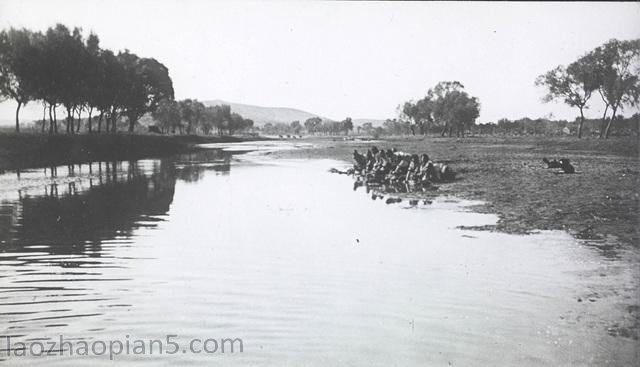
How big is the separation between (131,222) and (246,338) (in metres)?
9.56

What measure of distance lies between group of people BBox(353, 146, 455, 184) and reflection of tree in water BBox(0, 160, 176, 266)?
35.7ft

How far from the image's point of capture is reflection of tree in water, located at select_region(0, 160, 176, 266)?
11473 mm

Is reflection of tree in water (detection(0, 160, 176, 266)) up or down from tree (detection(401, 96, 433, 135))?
down

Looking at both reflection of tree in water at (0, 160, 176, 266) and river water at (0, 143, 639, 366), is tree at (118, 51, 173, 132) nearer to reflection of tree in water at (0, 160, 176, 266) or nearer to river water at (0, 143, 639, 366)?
reflection of tree in water at (0, 160, 176, 266)

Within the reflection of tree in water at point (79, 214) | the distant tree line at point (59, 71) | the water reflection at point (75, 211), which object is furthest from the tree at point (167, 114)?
the reflection of tree in water at point (79, 214)

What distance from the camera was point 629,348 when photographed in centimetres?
568

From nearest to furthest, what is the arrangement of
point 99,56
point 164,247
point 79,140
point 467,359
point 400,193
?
1. point 467,359
2. point 164,247
3. point 400,193
4. point 79,140
5. point 99,56

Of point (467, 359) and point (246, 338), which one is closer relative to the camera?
point (467, 359)

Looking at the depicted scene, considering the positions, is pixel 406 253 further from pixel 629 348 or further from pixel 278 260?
pixel 629 348

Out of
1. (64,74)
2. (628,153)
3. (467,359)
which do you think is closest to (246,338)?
(467,359)

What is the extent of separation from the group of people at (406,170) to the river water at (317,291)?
8109 millimetres

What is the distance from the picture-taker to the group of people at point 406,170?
23.2 metres

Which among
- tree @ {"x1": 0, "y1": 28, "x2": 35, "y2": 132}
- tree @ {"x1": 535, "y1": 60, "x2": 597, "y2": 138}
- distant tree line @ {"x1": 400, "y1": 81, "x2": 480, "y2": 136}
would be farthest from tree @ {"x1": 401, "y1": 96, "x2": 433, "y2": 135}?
tree @ {"x1": 0, "y1": 28, "x2": 35, "y2": 132}

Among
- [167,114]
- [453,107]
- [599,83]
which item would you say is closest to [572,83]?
[599,83]
